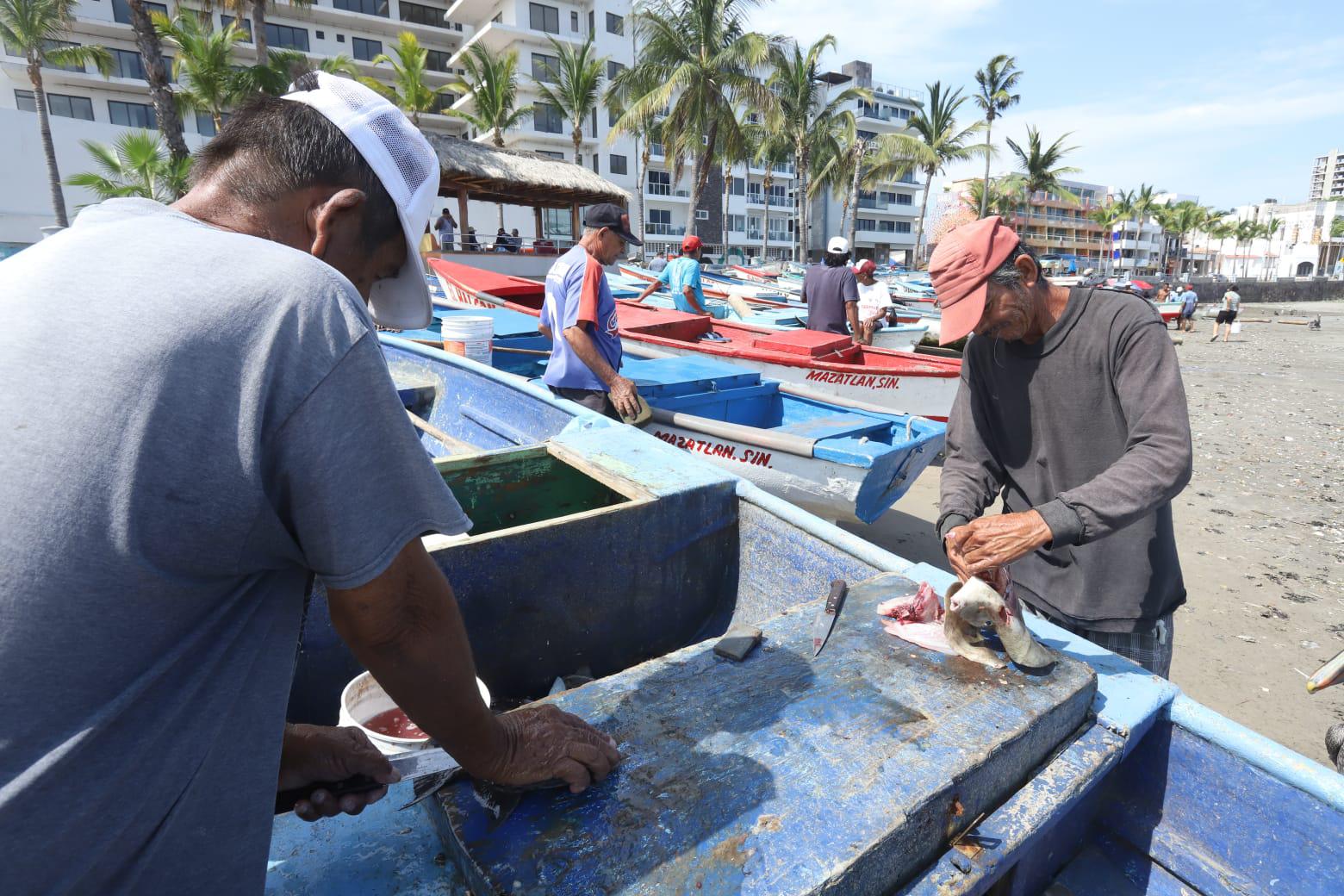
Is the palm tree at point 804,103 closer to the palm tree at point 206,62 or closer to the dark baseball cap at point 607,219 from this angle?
the palm tree at point 206,62

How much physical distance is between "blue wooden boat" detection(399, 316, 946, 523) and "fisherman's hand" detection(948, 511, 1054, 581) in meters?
2.68

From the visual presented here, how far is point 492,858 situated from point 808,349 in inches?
272

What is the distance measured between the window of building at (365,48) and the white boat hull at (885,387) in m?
39.6

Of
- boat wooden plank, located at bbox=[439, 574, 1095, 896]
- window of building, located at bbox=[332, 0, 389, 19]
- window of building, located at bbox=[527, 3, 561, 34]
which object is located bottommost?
boat wooden plank, located at bbox=[439, 574, 1095, 896]

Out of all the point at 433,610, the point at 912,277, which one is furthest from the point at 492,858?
the point at 912,277

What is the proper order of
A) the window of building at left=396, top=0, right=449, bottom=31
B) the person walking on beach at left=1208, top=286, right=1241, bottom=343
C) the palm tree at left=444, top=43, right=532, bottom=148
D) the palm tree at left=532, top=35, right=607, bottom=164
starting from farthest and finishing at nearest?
1. the window of building at left=396, top=0, right=449, bottom=31
2. the palm tree at left=532, top=35, right=607, bottom=164
3. the palm tree at left=444, top=43, right=532, bottom=148
4. the person walking on beach at left=1208, top=286, right=1241, bottom=343

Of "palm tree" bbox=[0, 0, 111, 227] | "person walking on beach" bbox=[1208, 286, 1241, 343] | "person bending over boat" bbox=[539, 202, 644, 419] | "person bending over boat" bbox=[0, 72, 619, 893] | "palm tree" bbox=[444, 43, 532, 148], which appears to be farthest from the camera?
"palm tree" bbox=[444, 43, 532, 148]

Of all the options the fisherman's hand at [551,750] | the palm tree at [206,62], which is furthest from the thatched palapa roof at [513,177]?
the fisherman's hand at [551,750]

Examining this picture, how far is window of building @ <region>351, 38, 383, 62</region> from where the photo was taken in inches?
1459

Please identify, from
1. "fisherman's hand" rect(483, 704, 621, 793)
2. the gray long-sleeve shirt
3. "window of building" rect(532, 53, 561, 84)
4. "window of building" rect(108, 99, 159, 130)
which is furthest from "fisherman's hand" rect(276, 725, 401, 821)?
"window of building" rect(108, 99, 159, 130)

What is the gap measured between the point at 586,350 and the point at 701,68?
22.0 metres

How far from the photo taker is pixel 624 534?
2.69 metres

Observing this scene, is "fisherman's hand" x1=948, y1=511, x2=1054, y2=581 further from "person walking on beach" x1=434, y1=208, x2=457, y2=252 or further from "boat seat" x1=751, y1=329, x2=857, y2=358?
"person walking on beach" x1=434, y1=208, x2=457, y2=252

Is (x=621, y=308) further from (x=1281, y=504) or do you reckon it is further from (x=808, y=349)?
(x=1281, y=504)
